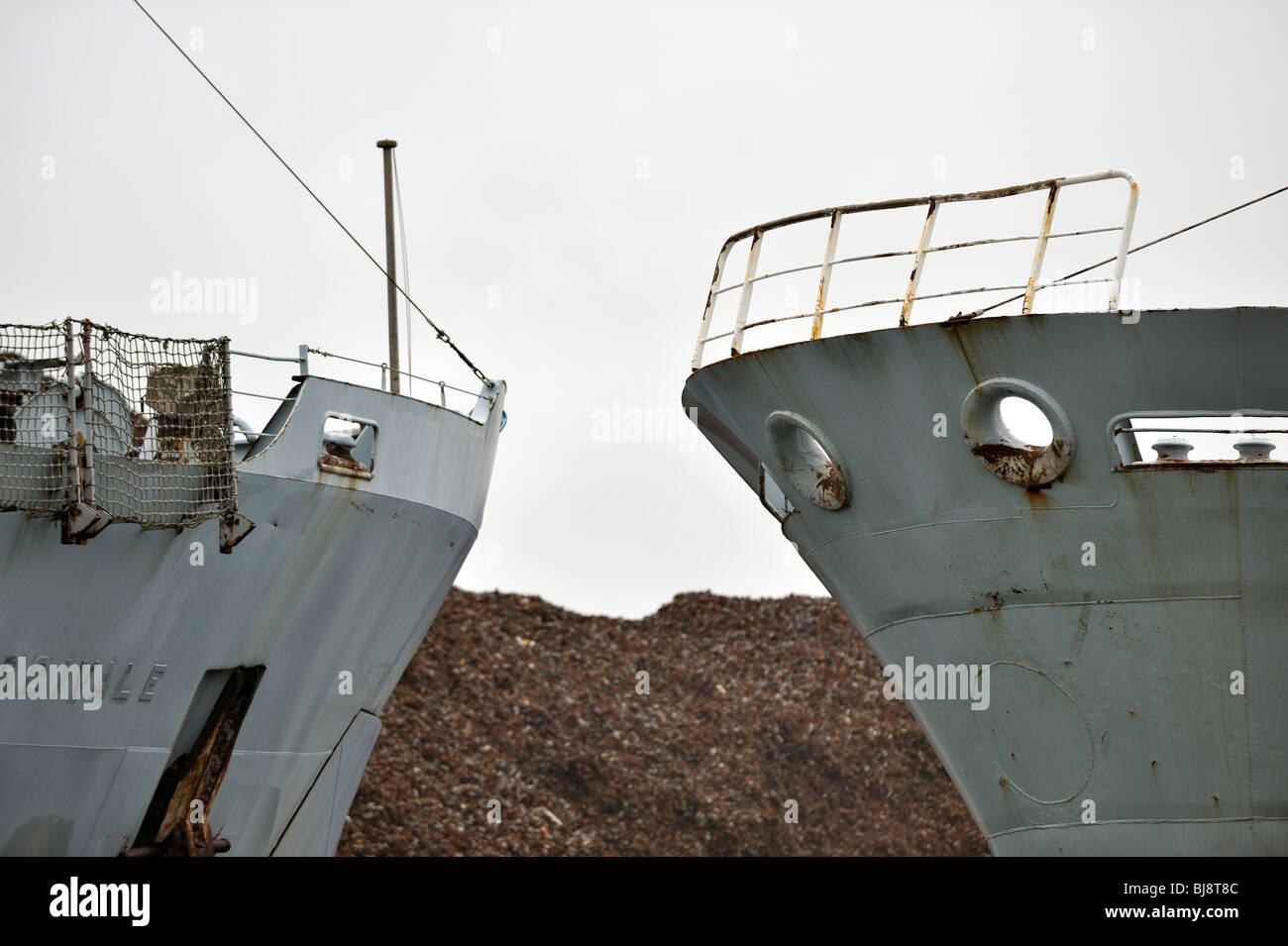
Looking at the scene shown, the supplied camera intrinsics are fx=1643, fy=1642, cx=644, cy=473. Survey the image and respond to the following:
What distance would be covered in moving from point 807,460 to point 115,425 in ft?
17.2

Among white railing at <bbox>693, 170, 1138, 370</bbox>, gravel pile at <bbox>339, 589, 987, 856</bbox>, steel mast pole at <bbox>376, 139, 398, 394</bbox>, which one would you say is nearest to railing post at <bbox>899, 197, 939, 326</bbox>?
white railing at <bbox>693, 170, 1138, 370</bbox>

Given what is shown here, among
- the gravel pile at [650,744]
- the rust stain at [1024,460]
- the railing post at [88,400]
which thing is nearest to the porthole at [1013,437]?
the rust stain at [1024,460]

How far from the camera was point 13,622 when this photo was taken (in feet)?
38.6

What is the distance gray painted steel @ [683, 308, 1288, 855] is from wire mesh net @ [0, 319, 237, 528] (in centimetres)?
446

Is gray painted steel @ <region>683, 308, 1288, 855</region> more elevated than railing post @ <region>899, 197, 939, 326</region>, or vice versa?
railing post @ <region>899, 197, 939, 326</region>

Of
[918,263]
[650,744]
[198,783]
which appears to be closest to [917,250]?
[918,263]

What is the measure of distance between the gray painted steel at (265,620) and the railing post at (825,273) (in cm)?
444

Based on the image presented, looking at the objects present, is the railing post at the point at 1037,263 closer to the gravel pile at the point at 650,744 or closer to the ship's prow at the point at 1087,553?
the ship's prow at the point at 1087,553

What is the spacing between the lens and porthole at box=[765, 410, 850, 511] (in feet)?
40.9

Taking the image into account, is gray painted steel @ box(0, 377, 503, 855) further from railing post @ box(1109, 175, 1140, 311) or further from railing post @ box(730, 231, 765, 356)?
railing post @ box(1109, 175, 1140, 311)

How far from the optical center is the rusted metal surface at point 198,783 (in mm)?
13406

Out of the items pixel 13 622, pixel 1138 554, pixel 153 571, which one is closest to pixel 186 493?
pixel 153 571
